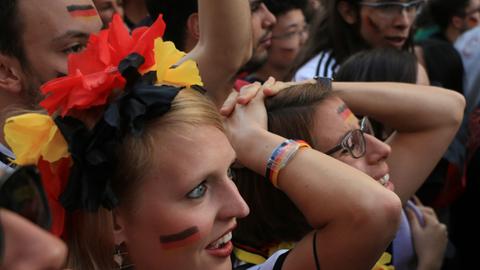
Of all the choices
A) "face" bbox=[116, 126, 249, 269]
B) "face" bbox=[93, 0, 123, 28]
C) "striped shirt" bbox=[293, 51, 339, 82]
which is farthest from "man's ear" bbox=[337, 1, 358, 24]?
"face" bbox=[116, 126, 249, 269]

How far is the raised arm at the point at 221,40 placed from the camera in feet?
8.64

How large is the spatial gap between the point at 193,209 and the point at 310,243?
0.53m

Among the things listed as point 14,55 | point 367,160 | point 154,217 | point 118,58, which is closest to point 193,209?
point 154,217

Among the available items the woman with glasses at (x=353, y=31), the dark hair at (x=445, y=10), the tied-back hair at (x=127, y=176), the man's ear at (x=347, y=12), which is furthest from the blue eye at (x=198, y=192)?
the dark hair at (x=445, y=10)

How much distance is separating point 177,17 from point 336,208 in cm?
182

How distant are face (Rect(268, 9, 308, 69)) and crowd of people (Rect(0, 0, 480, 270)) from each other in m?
1.10

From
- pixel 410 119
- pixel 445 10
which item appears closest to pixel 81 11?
pixel 410 119

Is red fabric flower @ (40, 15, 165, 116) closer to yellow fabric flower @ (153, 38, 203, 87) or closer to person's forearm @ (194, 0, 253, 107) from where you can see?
yellow fabric flower @ (153, 38, 203, 87)

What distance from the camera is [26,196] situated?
126 centimetres

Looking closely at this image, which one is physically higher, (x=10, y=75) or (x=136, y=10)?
(x=10, y=75)

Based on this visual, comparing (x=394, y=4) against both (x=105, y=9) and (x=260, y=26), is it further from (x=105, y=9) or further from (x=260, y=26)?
(x=105, y=9)

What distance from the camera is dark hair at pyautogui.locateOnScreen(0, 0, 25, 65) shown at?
2.75 m

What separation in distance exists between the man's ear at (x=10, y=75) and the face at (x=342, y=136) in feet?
3.61

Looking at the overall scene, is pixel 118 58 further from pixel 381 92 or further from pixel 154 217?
pixel 381 92
